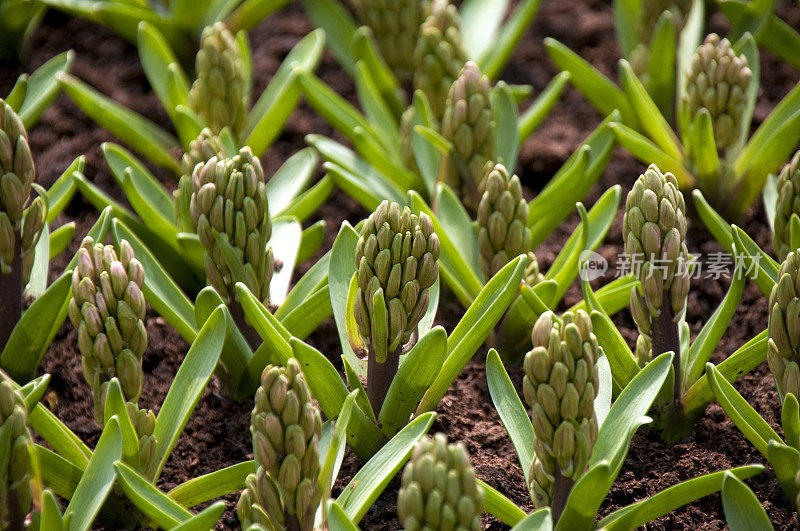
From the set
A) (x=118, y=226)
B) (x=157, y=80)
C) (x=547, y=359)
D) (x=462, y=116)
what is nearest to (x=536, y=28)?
(x=462, y=116)

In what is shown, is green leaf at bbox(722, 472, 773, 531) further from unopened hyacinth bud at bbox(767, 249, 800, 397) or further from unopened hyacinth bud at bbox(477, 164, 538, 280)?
unopened hyacinth bud at bbox(477, 164, 538, 280)

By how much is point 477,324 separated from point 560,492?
0.38 meters

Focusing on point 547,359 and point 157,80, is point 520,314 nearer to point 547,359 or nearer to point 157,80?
point 547,359

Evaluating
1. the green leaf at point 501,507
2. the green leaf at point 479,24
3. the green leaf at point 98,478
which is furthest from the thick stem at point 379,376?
the green leaf at point 479,24

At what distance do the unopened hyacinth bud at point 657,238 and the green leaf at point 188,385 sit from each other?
86cm

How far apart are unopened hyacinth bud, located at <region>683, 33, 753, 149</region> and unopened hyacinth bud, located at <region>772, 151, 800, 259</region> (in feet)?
1.14

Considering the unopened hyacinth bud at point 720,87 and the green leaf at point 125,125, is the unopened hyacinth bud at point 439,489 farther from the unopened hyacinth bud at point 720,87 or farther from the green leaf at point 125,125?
the green leaf at point 125,125

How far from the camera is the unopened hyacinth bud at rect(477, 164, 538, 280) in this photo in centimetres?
219

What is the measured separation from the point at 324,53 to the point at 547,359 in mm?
2147

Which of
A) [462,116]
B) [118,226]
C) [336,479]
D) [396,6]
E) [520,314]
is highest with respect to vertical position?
[396,6]

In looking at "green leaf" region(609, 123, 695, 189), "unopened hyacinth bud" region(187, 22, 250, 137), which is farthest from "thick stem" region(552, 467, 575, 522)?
"unopened hyacinth bud" region(187, 22, 250, 137)

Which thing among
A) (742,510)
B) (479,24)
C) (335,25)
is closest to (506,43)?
(479,24)

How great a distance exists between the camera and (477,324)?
1912 millimetres

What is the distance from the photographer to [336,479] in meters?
2.01
